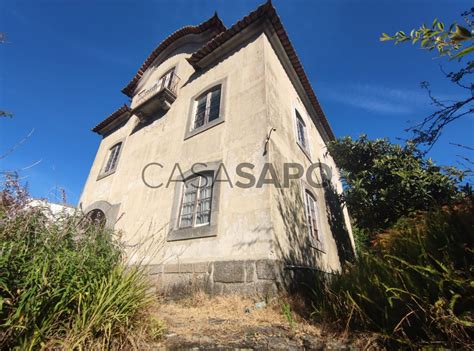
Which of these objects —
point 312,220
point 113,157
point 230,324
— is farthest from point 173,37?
point 230,324

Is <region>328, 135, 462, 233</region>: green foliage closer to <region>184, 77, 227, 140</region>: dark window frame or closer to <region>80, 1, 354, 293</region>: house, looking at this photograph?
<region>80, 1, 354, 293</region>: house

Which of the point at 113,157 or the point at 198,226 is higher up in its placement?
the point at 113,157

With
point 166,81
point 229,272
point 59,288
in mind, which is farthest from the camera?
point 166,81

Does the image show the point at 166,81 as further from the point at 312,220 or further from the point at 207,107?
the point at 312,220

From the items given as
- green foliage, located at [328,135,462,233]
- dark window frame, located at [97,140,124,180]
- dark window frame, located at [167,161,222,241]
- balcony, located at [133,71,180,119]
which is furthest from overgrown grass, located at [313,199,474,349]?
dark window frame, located at [97,140,124,180]

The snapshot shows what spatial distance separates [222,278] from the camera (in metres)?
4.63

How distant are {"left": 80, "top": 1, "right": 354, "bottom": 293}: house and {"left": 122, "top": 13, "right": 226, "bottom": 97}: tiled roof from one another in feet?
0.26

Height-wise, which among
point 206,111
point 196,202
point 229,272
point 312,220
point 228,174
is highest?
point 206,111

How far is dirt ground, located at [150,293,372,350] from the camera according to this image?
7.92 feet

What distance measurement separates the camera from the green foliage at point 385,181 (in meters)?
6.31

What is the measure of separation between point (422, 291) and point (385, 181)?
5.85 meters

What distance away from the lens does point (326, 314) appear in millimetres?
3016

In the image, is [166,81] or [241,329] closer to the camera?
[241,329]

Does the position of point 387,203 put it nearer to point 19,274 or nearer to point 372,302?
point 372,302
